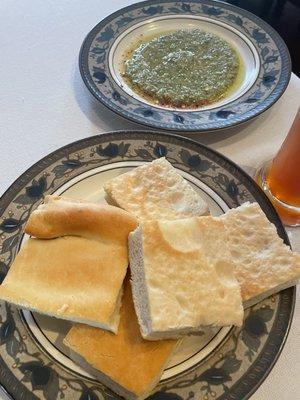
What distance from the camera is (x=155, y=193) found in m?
1.17

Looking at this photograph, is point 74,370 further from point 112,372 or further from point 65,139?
point 65,139

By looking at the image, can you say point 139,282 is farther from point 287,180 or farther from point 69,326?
point 287,180

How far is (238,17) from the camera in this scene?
1.86 metres

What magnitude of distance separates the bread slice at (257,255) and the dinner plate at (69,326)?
6 cm

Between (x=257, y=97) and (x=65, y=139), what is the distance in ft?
2.20

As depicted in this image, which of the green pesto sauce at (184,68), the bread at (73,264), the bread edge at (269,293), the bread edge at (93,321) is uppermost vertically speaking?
the green pesto sauce at (184,68)

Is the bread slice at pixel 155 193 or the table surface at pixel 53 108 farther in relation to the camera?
the table surface at pixel 53 108

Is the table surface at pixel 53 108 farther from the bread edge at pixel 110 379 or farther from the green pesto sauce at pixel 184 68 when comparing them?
the bread edge at pixel 110 379

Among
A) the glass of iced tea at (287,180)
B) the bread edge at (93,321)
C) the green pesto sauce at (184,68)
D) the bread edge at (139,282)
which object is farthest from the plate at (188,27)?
the bread edge at (93,321)

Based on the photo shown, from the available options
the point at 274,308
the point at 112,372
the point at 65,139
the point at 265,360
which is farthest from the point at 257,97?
the point at 112,372

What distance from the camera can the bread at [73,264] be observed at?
0.95m

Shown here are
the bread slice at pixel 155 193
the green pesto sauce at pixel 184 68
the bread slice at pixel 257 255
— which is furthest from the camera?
the green pesto sauce at pixel 184 68

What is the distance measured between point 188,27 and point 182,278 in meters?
1.35

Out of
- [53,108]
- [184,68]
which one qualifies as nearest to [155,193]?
[53,108]
